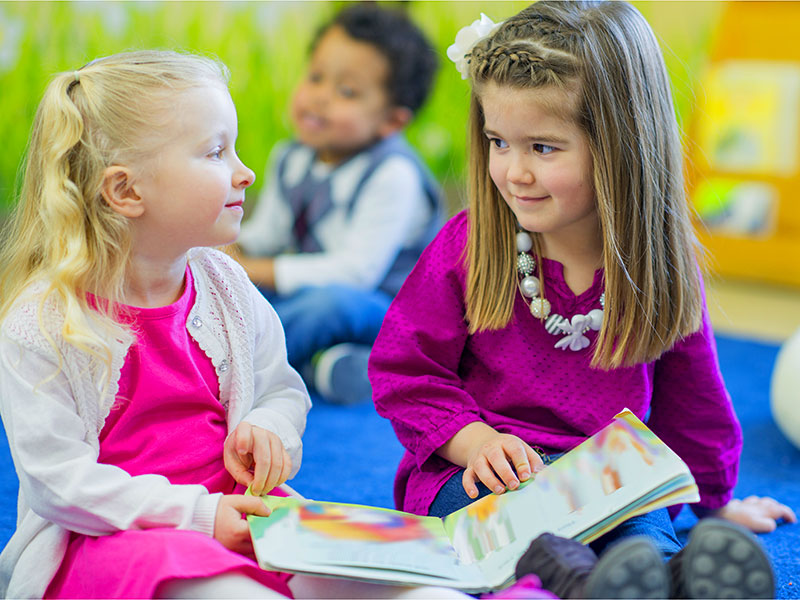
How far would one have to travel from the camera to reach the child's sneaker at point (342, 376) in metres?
1.78

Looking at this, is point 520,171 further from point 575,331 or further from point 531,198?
point 575,331

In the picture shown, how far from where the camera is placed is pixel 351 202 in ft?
6.54

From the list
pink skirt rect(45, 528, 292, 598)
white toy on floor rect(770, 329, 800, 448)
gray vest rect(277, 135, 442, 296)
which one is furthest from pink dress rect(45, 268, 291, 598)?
gray vest rect(277, 135, 442, 296)

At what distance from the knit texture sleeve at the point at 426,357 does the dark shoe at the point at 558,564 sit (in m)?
0.26

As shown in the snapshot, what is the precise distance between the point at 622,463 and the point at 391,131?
1336mm

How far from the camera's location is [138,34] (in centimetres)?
269

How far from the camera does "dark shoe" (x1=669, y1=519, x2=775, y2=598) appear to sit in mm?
727

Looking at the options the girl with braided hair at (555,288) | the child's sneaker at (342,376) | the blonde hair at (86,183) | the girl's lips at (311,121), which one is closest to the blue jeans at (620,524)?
the girl with braided hair at (555,288)

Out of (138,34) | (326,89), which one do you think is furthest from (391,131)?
(138,34)

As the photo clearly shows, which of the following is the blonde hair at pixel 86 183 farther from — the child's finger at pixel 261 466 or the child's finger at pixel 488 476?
the child's finger at pixel 488 476

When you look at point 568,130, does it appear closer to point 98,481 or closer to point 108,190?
point 108,190

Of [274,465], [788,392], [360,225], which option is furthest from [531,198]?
[360,225]

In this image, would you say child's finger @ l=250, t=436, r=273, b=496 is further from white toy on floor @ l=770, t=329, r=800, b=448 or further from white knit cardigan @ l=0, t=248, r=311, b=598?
white toy on floor @ l=770, t=329, r=800, b=448

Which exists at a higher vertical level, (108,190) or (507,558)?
(108,190)
